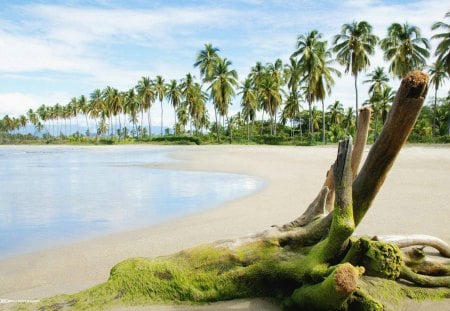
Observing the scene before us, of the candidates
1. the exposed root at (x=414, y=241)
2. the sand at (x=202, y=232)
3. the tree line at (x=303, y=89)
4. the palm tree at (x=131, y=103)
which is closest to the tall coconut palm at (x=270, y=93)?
the tree line at (x=303, y=89)

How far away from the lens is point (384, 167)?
3.45 m

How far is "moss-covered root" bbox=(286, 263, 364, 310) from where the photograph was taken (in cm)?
285

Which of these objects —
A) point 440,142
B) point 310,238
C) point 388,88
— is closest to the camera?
point 310,238

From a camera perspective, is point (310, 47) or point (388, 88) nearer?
point (310, 47)

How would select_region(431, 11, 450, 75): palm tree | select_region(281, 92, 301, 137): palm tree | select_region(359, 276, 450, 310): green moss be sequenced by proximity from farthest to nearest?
1. select_region(281, 92, 301, 137): palm tree
2. select_region(431, 11, 450, 75): palm tree
3. select_region(359, 276, 450, 310): green moss

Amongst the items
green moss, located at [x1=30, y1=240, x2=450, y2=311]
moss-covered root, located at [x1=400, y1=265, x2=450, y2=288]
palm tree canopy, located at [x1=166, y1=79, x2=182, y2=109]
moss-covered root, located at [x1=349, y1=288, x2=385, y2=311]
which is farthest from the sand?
palm tree canopy, located at [x1=166, y1=79, x2=182, y2=109]

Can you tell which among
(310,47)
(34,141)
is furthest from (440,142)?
(34,141)

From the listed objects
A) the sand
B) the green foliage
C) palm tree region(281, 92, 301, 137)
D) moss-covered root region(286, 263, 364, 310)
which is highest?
palm tree region(281, 92, 301, 137)

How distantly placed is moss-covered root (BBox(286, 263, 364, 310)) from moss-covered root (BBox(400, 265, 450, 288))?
0.81m

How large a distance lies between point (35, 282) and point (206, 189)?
924 centimetres

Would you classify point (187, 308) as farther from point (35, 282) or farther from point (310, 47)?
point (310, 47)

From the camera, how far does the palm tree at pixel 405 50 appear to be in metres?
46.0

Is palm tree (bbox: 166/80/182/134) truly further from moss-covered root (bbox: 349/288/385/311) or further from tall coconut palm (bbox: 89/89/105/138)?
moss-covered root (bbox: 349/288/385/311)

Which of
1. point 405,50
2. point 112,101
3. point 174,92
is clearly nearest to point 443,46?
point 405,50
